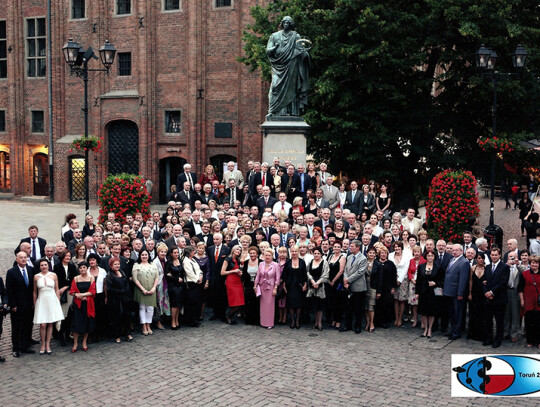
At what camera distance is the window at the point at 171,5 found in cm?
3512

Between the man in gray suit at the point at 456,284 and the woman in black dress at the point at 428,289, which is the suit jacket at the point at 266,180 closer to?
the woman in black dress at the point at 428,289

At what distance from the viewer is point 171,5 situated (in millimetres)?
35219

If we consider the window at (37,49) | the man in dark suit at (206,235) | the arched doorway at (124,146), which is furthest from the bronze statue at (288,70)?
the window at (37,49)

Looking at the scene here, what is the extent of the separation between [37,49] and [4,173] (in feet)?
27.3

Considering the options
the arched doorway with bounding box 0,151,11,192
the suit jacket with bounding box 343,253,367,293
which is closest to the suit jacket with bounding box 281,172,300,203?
the suit jacket with bounding box 343,253,367,293

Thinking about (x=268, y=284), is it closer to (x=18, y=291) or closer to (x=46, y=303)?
(x=46, y=303)

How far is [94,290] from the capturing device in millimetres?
11750

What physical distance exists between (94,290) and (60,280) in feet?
2.38

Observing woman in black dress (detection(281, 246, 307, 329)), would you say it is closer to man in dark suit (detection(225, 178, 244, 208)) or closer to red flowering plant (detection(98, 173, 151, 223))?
man in dark suit (detection(225, 178, 244, 208))

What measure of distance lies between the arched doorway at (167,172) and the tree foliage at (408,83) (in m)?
11.6

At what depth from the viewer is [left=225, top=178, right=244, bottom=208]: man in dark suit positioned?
1826 cm

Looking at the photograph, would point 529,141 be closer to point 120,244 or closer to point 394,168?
point 394,168

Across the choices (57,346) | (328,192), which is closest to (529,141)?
(328,192)

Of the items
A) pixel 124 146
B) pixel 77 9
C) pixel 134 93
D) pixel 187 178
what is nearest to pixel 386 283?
pixel 187 178
